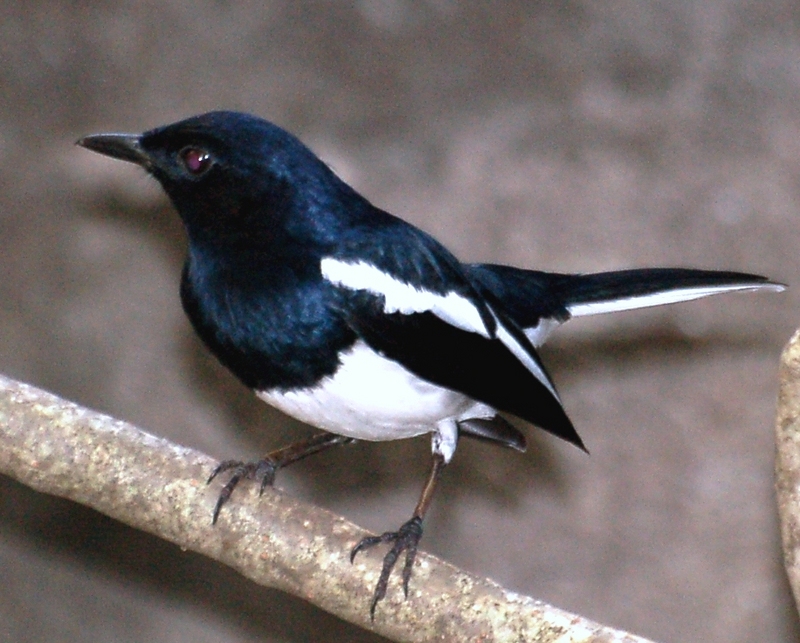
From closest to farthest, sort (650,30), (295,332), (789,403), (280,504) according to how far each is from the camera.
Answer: (789,403) < (295,332) < (280,504) < (650,30)

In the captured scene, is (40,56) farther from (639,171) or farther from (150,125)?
(639,171)

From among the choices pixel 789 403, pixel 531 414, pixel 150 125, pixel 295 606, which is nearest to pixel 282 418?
pixel 295 606

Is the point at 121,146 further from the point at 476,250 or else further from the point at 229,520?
the point at 476,250

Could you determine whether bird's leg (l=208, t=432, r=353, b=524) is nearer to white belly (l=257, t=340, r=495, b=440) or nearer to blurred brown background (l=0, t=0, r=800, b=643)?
white belly (l=257, t=340, r=495, b=440)

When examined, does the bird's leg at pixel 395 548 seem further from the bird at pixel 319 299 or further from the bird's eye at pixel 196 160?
the bird's eye at pixel 196 160

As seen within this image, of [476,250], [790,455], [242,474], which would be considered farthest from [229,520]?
[476,250]
